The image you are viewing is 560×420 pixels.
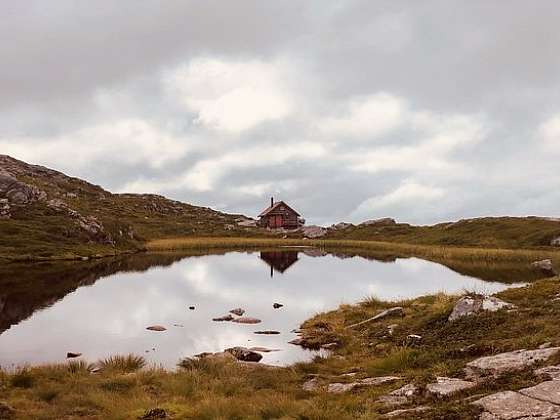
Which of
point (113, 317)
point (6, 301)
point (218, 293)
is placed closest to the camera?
point (113, 317)

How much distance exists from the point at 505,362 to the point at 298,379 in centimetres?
758

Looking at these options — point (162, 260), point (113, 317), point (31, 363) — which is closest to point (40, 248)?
point (162, 260)

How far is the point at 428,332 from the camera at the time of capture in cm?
2278

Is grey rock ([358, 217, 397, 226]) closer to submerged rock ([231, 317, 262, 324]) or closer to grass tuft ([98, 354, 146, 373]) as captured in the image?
submerged rock ([231, 317, 262, 324])

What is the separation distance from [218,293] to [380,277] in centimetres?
2143

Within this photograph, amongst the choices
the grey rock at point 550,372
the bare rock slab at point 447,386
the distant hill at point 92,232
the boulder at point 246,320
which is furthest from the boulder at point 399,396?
the distant hill at point 92,232

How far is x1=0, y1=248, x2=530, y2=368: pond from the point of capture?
2825cm

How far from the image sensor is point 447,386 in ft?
45.2

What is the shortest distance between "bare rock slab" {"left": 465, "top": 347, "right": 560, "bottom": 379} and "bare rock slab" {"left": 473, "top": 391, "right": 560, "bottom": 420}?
2210 millimetres

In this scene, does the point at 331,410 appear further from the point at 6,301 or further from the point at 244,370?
the point at 6,301

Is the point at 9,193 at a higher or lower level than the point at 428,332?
higher

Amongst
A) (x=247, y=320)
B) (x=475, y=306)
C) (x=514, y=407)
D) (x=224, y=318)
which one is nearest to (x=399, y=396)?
(x=514, y=407)

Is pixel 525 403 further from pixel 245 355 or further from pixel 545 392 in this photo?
pixel 245 355

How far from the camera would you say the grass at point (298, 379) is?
1364cm
